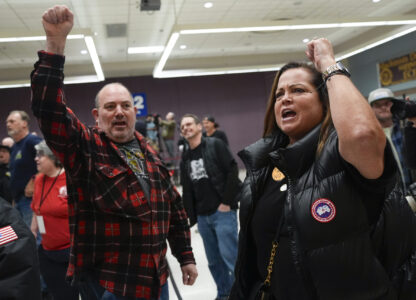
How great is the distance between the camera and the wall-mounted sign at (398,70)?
8.84 m

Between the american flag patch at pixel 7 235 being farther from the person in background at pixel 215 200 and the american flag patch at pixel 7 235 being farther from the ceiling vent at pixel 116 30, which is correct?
the ceiling vent at pixel 116 30

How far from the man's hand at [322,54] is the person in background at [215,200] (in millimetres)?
1842

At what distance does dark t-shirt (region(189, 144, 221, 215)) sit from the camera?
2887 mm

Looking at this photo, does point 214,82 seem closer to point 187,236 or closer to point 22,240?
point 187,236

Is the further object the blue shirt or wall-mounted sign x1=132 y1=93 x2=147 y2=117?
wall-mounted sign x1=132 y1=93 x2=147 y2=117

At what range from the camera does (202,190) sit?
2926 millimetres

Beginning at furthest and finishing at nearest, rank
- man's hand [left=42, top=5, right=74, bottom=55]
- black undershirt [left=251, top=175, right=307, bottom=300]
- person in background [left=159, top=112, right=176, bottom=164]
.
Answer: person in background [left=159, top=112, right=176, bottom=164]
man's hand [left=42, top=5, right=74, bottom=55]
black undershirt [left=251, top=175, right=307, bottom=300]

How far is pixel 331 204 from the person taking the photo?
937 millimetres

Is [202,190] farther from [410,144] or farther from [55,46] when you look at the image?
[55,46]

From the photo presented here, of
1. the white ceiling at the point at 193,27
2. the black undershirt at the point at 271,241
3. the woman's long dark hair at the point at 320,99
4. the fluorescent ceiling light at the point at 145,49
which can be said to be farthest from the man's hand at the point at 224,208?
the fluorescent ceiling light at the point at 145,49

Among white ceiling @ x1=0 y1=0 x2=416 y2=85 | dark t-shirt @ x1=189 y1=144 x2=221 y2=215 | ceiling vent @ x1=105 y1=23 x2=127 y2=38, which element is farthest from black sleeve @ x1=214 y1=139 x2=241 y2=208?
ceiling vent @ x1=105 y1=23 x2=127 y2=38

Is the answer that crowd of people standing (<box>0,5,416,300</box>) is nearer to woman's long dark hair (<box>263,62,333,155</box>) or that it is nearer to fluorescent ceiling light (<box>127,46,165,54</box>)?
woman's long dark hair (<box>263,62,333,155</box>)

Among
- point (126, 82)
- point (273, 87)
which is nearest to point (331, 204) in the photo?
point (273, 87)

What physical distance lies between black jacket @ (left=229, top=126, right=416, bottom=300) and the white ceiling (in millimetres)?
5288
